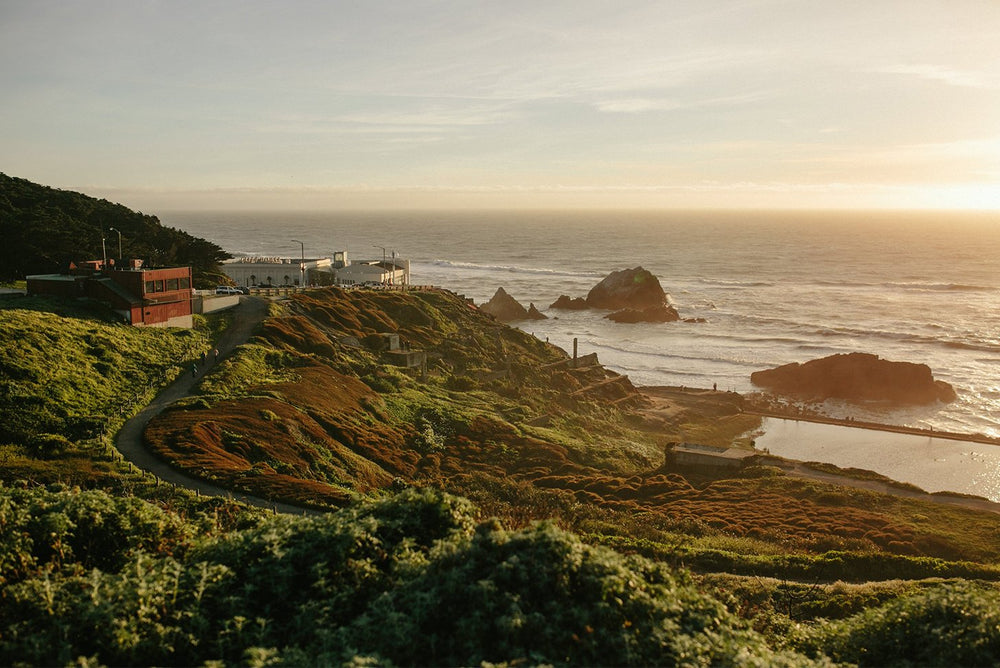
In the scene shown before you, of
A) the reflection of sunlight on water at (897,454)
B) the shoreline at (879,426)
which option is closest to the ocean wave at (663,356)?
the shoreline at (879,426)

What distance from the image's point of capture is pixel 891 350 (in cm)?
8538

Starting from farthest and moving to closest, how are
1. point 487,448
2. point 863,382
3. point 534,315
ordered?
point 534,315, point 863,382, point 487,448

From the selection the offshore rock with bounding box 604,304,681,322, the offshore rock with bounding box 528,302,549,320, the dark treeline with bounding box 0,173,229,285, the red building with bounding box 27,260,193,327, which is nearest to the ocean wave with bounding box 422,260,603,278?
the offshore rock with bounding box 528,302,549,320

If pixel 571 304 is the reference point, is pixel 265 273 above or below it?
above

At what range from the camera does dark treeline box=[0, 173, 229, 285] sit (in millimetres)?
61094

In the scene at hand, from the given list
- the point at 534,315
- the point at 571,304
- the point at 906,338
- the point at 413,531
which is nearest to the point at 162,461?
the point at 413,531

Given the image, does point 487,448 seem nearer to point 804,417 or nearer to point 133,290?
point 133,290

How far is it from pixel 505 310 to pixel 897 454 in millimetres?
69161

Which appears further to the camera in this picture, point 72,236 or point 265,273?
point 265,273

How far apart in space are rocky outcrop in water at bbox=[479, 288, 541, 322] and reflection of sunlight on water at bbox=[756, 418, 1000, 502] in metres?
57.4

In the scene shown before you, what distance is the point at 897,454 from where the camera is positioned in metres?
48.6

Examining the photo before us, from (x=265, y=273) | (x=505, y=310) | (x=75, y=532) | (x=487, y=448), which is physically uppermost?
(x=265, y=273)

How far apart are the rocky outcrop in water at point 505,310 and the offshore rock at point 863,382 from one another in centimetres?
4755

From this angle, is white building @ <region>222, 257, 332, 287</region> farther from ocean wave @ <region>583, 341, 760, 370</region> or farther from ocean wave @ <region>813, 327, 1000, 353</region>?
ocean wave @ <region>813, 327, 1000, 353</region>
